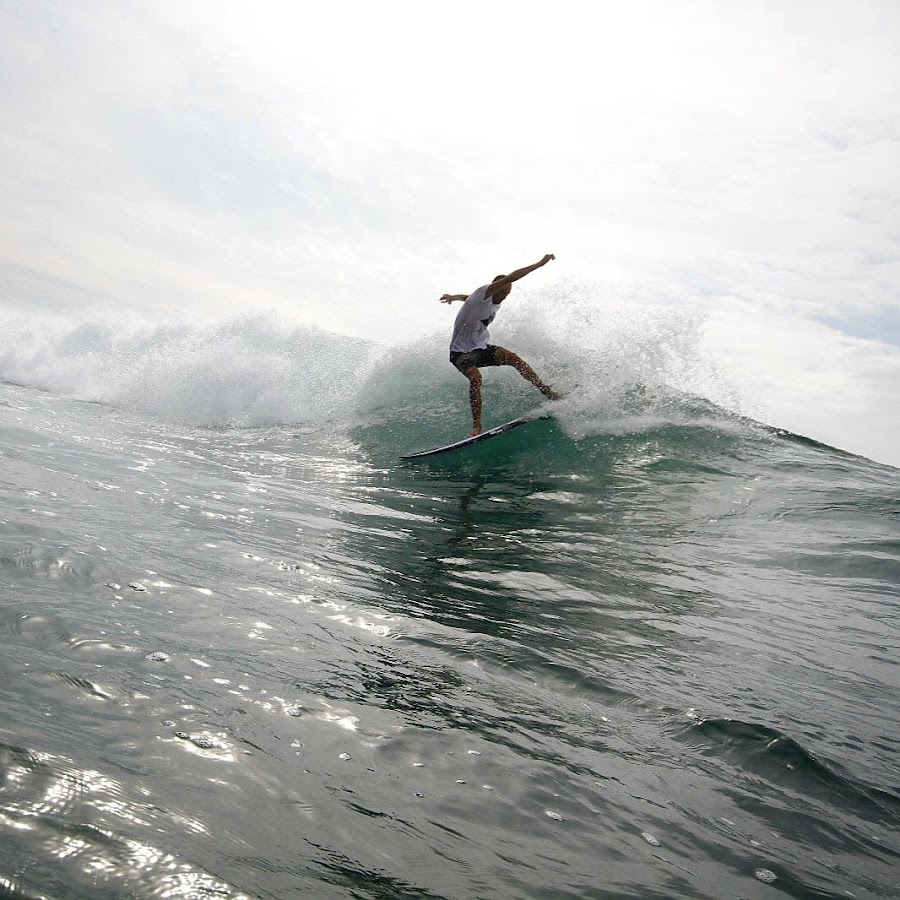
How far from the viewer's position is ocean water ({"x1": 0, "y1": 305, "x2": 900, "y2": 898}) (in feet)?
5.83

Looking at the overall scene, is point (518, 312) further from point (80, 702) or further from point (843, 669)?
point (80, 702)

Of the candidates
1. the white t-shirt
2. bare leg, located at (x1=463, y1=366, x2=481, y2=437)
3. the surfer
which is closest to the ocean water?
bare leg, located at (x1=463, y1=366, x2=481, y2=437)

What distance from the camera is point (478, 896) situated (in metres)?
1.68

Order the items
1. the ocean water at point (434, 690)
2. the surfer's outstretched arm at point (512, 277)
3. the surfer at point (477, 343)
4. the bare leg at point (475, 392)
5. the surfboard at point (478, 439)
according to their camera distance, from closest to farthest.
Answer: the ocean water at point (434, 690) → the surfer's outstretched arm at point (512, 277) → the surfboard at point (478, 439) → the surfer at point (477, 343) → the bare leg at point (475, 392)

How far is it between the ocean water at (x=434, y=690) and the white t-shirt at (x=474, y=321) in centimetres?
288

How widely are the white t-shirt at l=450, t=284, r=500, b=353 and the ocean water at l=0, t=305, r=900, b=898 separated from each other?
288 cm

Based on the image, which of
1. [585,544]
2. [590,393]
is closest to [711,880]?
[585,544]

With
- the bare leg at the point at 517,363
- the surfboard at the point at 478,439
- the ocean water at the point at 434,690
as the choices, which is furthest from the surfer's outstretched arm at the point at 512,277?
the ocean water at the point at 434,690

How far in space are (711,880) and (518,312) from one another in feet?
36.5

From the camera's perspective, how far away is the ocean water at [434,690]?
178cm

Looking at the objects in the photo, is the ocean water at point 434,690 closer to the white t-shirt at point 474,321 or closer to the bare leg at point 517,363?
the bare leg at point 517,363

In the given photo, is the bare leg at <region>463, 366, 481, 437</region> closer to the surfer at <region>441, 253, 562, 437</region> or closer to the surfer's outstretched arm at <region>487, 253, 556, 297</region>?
the surfer at <region>441, 253, 562, 437</region>

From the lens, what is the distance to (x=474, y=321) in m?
9.70

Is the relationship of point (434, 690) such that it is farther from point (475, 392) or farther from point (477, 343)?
point (477, 343)
